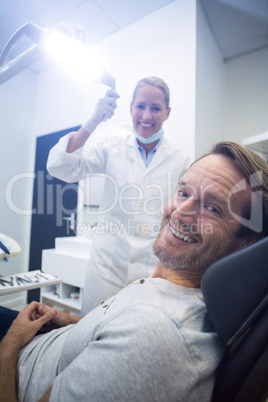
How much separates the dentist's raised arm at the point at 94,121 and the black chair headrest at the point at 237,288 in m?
0.91

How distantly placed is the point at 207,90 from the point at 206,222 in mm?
1363

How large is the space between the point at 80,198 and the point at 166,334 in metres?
1.06

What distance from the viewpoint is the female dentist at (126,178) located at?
1153 mm

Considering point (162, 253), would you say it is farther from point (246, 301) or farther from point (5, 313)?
point (5, 313)

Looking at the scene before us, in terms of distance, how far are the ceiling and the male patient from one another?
1.54 m

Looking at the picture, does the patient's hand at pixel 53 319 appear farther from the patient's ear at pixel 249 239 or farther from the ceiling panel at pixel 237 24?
the ceiling panel at pixel 237 24

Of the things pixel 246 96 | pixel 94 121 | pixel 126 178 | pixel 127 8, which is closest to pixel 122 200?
pixel 126 178

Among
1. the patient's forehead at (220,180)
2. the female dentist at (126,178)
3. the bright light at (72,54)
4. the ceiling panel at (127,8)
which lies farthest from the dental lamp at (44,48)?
the ceiling panel at (127,8)

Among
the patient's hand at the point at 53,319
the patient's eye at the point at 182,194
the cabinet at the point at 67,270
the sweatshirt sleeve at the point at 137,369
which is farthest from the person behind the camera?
the cabinet at the point at 67,270

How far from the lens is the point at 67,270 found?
143 cm

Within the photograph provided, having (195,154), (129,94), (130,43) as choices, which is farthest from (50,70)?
(195,154)

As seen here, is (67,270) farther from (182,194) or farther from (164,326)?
(164,326)

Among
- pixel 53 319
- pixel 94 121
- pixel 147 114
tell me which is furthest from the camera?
pixel 147 114

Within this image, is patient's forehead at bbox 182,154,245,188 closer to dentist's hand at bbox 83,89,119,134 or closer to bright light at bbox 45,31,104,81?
dentist's hand at bbox 83,89,119,134
